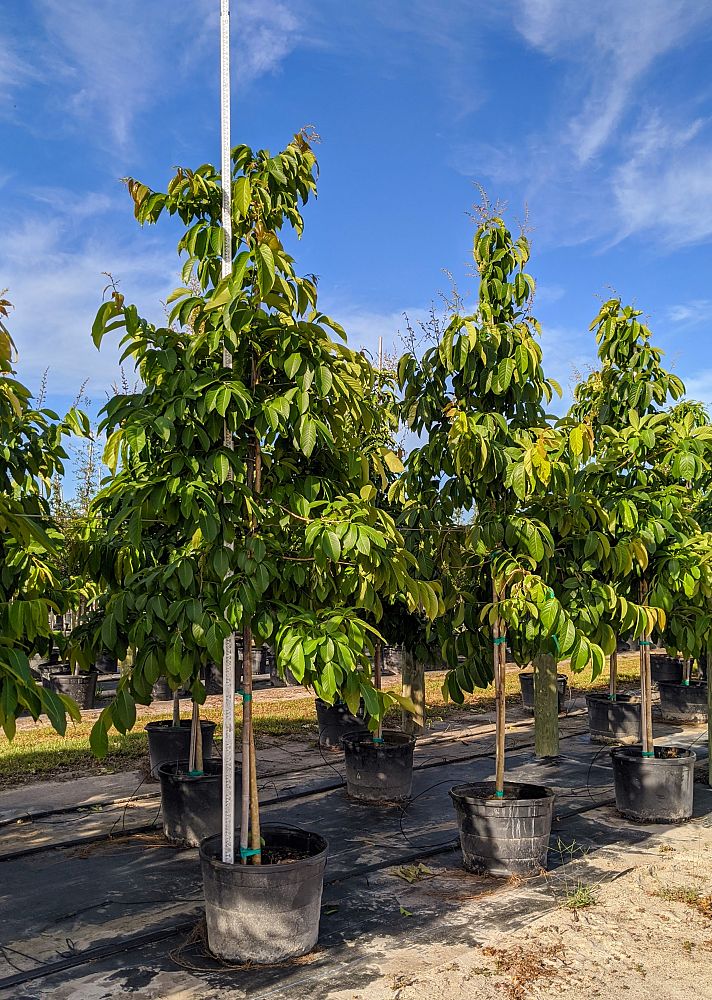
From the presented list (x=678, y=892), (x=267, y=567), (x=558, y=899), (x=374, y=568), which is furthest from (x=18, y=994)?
(x=678, y=892)

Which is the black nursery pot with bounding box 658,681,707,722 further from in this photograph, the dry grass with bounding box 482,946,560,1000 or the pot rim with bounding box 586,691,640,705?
the dry grass with bounding box 482,946,560,1000

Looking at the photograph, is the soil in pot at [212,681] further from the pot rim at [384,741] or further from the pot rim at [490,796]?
the pot rim at [490,796]

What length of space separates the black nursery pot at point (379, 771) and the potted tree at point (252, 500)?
2.64 metres

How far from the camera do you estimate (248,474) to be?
430 cm

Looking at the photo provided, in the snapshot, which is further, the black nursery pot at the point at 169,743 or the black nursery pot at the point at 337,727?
the black nursery pot at the point at 337,727

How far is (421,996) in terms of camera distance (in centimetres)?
358

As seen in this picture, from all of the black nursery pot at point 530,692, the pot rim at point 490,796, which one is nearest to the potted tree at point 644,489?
the pot rim at point 490,796

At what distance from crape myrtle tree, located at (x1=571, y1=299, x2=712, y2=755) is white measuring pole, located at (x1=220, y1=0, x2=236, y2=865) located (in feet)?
7.50

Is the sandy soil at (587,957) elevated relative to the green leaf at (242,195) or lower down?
lower down

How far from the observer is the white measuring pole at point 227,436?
12.9ft

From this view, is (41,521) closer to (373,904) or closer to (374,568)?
(374,568)

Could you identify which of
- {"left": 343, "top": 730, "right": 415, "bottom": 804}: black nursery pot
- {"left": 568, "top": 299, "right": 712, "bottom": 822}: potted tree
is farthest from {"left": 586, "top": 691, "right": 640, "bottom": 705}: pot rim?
{"left": 343, "top": 730, "right": 415, "bottom": 804}: black nursery pot

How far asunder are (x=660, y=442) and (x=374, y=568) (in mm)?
3057

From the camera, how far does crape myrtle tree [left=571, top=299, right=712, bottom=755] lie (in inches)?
210
